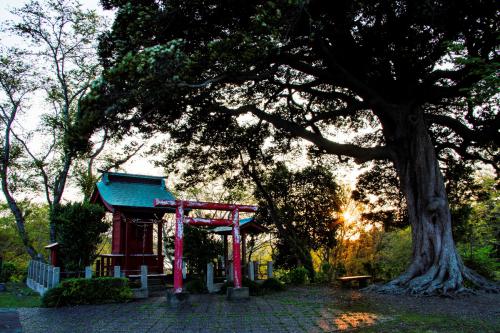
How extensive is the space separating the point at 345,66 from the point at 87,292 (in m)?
10.9

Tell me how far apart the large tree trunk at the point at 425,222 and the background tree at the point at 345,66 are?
1.4 inches

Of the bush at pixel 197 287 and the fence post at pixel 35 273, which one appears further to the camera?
the fence post at pixel 35 273

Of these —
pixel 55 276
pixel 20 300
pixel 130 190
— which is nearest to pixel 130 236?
pixel 130 190

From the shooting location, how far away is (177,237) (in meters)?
11.9

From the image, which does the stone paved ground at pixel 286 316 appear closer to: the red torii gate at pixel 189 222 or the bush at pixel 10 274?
the red torii gate at pixel 189 222

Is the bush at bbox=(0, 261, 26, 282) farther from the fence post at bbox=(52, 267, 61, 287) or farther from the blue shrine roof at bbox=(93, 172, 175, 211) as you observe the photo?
the fence post at bbox=(52, 267, 61, 287)

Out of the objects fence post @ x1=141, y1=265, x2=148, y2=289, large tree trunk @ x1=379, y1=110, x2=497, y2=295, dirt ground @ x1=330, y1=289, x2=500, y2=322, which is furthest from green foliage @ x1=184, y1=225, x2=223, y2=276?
large tree trunk @ x1=379, y1=110, x2=497, y2=295

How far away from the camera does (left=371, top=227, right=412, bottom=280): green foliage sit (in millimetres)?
22047

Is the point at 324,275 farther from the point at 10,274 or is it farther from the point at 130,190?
the point at 10,274

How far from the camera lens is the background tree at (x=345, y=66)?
9.74m

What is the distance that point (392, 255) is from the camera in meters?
23.9

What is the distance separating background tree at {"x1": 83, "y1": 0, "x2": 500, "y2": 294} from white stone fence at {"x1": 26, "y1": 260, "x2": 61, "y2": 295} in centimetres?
513

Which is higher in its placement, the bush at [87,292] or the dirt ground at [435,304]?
the bush at [87,292]

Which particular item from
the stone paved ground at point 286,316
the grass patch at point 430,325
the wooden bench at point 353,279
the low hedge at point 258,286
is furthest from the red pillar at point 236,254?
the grass patch at point 430,325
